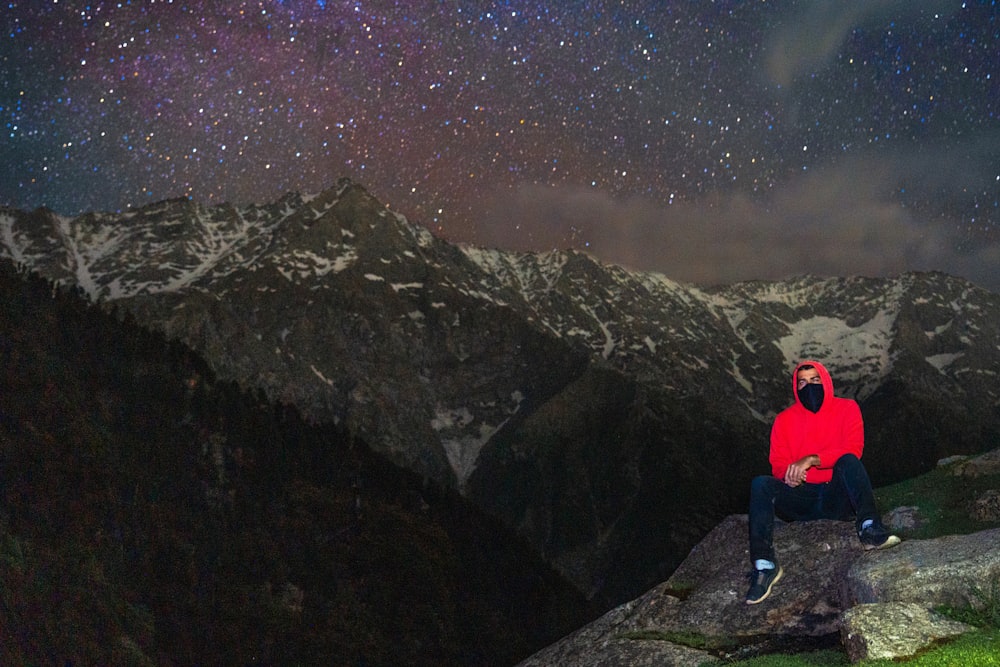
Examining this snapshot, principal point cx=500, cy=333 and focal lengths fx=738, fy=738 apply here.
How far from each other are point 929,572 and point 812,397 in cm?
357

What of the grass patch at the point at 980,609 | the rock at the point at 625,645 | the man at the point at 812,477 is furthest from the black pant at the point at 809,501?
the grass patch at the point at 980,609

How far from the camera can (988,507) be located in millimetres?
13438

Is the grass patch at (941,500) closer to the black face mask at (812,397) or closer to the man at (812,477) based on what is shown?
the man at (812,477)

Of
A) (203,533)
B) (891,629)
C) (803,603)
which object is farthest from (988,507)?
(203,533)

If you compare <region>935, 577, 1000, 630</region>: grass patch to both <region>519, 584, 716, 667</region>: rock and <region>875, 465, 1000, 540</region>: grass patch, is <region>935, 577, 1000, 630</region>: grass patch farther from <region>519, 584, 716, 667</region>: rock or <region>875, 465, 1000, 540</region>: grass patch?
<region>875, 465, 1000, 540</region>: grass patch

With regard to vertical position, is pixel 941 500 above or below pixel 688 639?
above

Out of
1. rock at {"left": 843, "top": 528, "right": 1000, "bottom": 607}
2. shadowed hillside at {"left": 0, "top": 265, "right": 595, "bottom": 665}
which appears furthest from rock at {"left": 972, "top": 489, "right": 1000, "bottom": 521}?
shadowed hillside at {"left": 0, "top": 265, "right": 595, "bottom": 665}

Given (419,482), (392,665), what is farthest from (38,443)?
(419,482)

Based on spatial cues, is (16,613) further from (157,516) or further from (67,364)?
(67,364)

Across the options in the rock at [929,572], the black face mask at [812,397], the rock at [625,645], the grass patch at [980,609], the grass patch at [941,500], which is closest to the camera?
the grass patch at [980,609]

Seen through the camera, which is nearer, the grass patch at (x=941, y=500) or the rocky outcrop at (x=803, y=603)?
the rocky outcrop at (x=803, y=603)

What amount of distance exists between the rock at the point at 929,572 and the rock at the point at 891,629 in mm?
587

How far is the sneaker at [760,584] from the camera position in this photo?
11.9 meters

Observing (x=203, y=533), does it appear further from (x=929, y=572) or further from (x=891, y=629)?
(x=891, y=629)
